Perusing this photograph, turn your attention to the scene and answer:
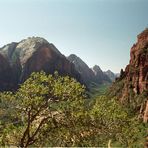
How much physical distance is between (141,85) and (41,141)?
455 ft

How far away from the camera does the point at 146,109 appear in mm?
132000

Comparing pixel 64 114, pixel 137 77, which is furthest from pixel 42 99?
pixel 137 77

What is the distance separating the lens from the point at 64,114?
962 inches

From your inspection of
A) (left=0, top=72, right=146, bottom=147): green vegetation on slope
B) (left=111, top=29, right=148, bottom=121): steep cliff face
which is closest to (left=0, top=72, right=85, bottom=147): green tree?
(left=0, top=72, right=146, bottom=147): green vegetation on slope

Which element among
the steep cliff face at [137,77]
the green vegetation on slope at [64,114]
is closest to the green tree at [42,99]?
the green vegetation on slope at [64,114]

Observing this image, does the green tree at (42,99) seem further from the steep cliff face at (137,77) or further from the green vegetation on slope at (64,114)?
the steep cliff face at (137,77)

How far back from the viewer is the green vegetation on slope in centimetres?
2322

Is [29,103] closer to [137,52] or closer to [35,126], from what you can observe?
[35,126]

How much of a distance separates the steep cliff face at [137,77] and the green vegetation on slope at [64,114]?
397ft

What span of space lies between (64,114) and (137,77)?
144966mm

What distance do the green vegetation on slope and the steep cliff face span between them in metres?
121

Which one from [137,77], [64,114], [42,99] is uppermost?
[137,77]

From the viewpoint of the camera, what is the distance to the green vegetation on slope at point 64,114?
23219mm

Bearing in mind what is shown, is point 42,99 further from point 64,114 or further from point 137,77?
point 137,77
